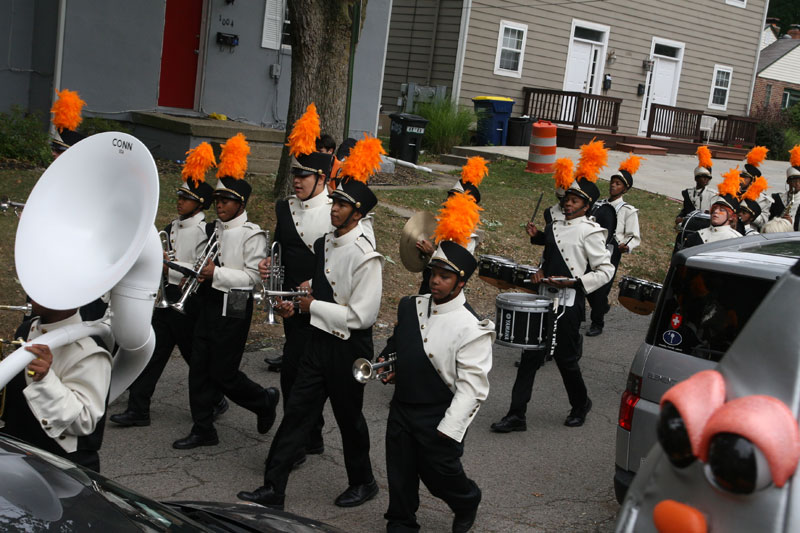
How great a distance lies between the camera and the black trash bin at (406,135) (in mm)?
18703

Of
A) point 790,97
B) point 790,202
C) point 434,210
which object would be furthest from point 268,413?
point 790,97

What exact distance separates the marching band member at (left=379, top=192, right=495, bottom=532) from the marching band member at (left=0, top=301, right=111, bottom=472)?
5.66 feet

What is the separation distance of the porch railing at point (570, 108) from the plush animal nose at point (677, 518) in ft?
73.0

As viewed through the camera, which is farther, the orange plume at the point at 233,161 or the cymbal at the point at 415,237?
the cymbal at the point at 415,237

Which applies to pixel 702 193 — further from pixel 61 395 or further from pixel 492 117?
pixel 492 117

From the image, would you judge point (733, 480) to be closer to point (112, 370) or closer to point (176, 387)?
point (112, 370)

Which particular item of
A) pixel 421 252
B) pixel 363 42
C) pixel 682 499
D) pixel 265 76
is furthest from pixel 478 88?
Answer: pixel 682 499

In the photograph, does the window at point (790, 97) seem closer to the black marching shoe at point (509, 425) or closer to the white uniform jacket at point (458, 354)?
the black marching shoe at point (509, 425)

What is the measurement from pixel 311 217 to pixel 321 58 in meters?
6.18

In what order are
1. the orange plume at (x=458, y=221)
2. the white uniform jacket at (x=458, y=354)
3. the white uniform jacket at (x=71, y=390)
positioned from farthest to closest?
the orange plume at (x=458, y=221), the white uniform jacket at (x=458, y=354), the white uniform jacket at (x=71, y=390)

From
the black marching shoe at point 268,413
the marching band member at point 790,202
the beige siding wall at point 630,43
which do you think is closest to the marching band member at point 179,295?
the black marching shoe at point 268,413

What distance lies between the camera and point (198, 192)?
674cm

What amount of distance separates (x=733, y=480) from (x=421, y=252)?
199 inches

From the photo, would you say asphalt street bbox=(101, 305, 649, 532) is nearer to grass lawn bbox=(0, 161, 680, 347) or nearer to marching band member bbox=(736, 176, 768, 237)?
grass lawn bbox=(0, 161, 680, 347)
